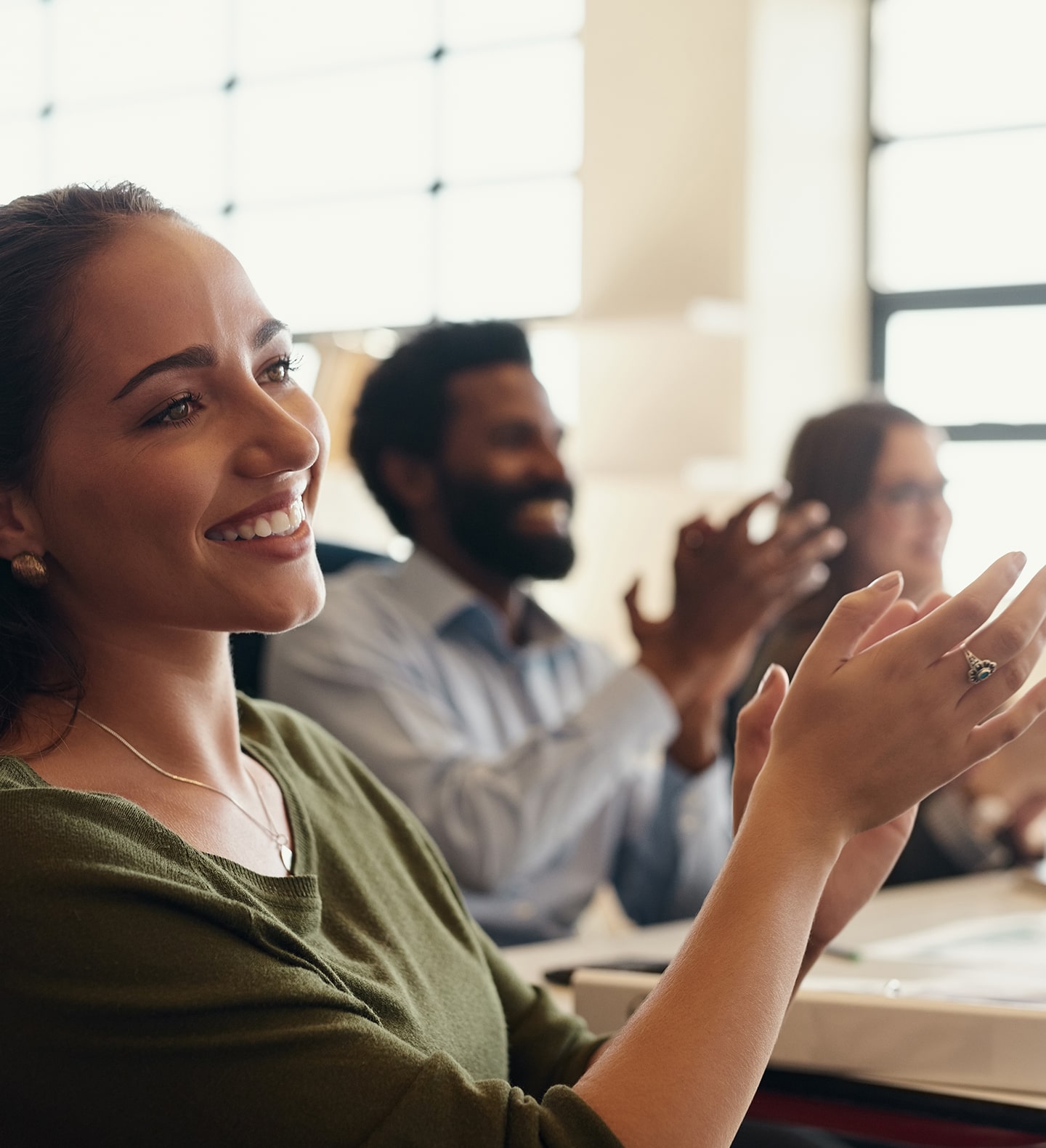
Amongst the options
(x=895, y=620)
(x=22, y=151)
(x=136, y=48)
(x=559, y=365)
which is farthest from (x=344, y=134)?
(x=895, y=620)

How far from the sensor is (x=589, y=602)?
397 centimetres

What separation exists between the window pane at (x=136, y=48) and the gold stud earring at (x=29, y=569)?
440 centimetres

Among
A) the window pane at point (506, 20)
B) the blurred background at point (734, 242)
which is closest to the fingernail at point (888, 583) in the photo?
the blurred background at point (734, 242)

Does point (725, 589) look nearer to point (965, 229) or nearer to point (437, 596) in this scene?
point (437, 596)

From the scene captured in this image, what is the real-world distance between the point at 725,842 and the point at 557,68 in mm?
2931

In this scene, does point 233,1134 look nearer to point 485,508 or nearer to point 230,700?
point 230,700

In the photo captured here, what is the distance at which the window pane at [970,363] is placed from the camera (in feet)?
11.8

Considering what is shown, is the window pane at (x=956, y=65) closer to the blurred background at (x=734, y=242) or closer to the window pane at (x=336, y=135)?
the blurred background at (x=734, y=242)

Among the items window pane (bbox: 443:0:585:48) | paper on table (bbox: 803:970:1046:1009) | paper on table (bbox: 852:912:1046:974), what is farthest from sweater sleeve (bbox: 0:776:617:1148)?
window pane (bbox: 443:0:585:48)

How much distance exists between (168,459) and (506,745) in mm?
1347

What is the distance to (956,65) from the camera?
372 centimetres

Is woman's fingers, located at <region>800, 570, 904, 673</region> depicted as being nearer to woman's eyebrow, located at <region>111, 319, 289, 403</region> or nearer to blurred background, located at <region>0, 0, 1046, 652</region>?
woman's eyebrow, located at <region>111, 319, 289, 403</region>

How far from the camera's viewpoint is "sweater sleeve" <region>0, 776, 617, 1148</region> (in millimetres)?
729

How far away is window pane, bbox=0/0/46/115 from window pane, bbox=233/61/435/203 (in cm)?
96
